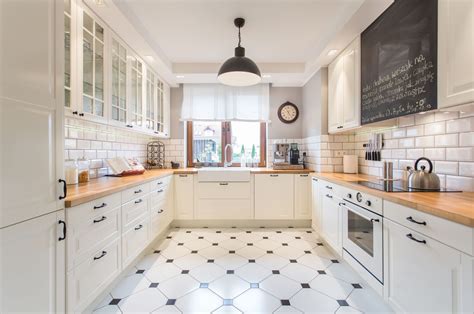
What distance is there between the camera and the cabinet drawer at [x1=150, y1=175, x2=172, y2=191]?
258 centimetres

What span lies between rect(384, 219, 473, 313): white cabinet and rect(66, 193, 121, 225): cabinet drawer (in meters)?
1.94

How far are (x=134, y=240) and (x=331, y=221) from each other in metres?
2.05

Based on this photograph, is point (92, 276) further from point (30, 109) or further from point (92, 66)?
point (92, 66)

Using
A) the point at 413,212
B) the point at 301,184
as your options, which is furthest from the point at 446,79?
the point at 301,184

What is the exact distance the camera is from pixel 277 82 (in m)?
3.79

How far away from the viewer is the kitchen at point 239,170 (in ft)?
3.41

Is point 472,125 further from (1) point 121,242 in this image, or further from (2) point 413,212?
(1) point 121,242

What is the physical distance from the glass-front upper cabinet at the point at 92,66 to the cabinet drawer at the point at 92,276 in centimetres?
115

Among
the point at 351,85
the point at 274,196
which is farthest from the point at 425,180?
the point at 274,196

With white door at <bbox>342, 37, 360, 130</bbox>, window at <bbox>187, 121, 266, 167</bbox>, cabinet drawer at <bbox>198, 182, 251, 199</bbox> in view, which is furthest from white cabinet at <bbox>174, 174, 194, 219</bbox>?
white door at <bbox>342, 37, 360, 130</bbox>

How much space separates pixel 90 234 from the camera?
58.4 inches

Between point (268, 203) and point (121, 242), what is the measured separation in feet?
6.72

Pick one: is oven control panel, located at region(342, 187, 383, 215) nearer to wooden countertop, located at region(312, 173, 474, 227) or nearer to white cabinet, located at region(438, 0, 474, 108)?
wooden countertop, located at region(312, 173, 474, 227)

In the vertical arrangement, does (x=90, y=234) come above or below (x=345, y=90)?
below
